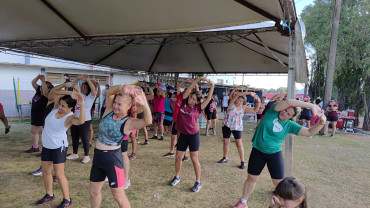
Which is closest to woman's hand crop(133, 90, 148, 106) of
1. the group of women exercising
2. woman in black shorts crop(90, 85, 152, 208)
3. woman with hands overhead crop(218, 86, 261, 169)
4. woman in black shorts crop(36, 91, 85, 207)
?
the group of women exercising

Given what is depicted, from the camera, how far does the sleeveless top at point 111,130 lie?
2.34 m

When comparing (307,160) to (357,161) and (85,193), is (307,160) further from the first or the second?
(85,193)

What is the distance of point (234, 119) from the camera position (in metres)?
5.06

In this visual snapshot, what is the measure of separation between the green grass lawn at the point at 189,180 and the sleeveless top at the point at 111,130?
1.46 meters

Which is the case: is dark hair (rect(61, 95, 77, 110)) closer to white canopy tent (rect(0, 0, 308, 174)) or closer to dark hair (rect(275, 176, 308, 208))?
white canopy tent (rect(0, 0, 308, 174))

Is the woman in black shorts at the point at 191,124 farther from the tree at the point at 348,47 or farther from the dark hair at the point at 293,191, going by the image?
the tree at the point at 348,47

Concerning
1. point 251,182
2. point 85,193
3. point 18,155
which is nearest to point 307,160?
point 251,182

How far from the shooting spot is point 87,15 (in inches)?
202

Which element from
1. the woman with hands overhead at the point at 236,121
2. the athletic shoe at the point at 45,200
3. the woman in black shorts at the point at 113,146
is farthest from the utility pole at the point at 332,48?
the athletic shoe at the point at 45,200

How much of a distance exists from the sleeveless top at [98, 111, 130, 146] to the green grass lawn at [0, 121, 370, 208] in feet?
4.78

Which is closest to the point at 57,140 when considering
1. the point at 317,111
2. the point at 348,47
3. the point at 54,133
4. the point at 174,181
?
the point at 54,133

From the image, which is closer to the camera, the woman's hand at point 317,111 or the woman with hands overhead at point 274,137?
the woman's hand at point 317,111

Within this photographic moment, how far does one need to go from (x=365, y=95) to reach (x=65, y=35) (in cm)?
1834

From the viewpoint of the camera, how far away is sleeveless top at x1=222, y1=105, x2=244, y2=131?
502 centimetres
